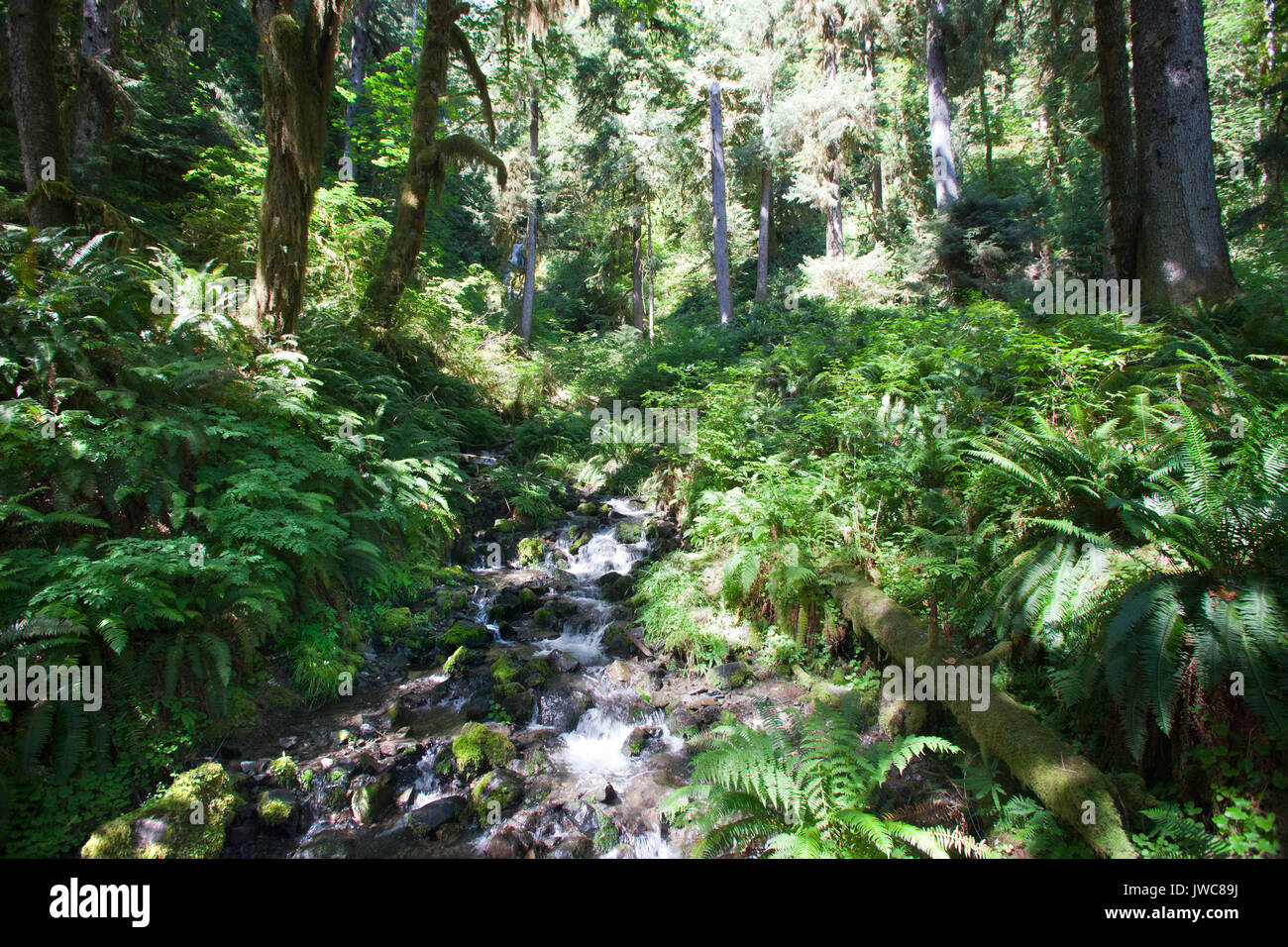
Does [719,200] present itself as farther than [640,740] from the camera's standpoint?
Yes

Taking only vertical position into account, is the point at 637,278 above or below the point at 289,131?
above

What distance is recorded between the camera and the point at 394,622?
6.33 metres

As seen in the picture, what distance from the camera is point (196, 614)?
4.22m

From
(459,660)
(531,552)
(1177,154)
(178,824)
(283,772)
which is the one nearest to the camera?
(178,824)

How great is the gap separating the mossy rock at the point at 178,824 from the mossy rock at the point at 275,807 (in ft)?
0.48

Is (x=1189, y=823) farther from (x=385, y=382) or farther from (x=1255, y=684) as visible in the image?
(x=385, y=382)

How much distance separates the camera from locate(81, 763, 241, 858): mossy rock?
11.1ft

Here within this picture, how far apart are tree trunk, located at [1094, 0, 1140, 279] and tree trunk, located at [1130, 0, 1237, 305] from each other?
0.35 m

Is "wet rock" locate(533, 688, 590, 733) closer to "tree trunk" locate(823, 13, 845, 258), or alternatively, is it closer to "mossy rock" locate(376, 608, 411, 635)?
"mossy rock" locate(376, 608, 411, 635)

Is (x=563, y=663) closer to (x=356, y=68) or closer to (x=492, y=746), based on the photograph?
(x=492, y=746)

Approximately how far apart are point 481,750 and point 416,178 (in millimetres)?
10166

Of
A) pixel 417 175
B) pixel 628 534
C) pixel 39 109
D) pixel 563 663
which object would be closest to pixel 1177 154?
pixel 628 534

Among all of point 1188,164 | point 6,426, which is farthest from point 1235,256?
point 6,426
